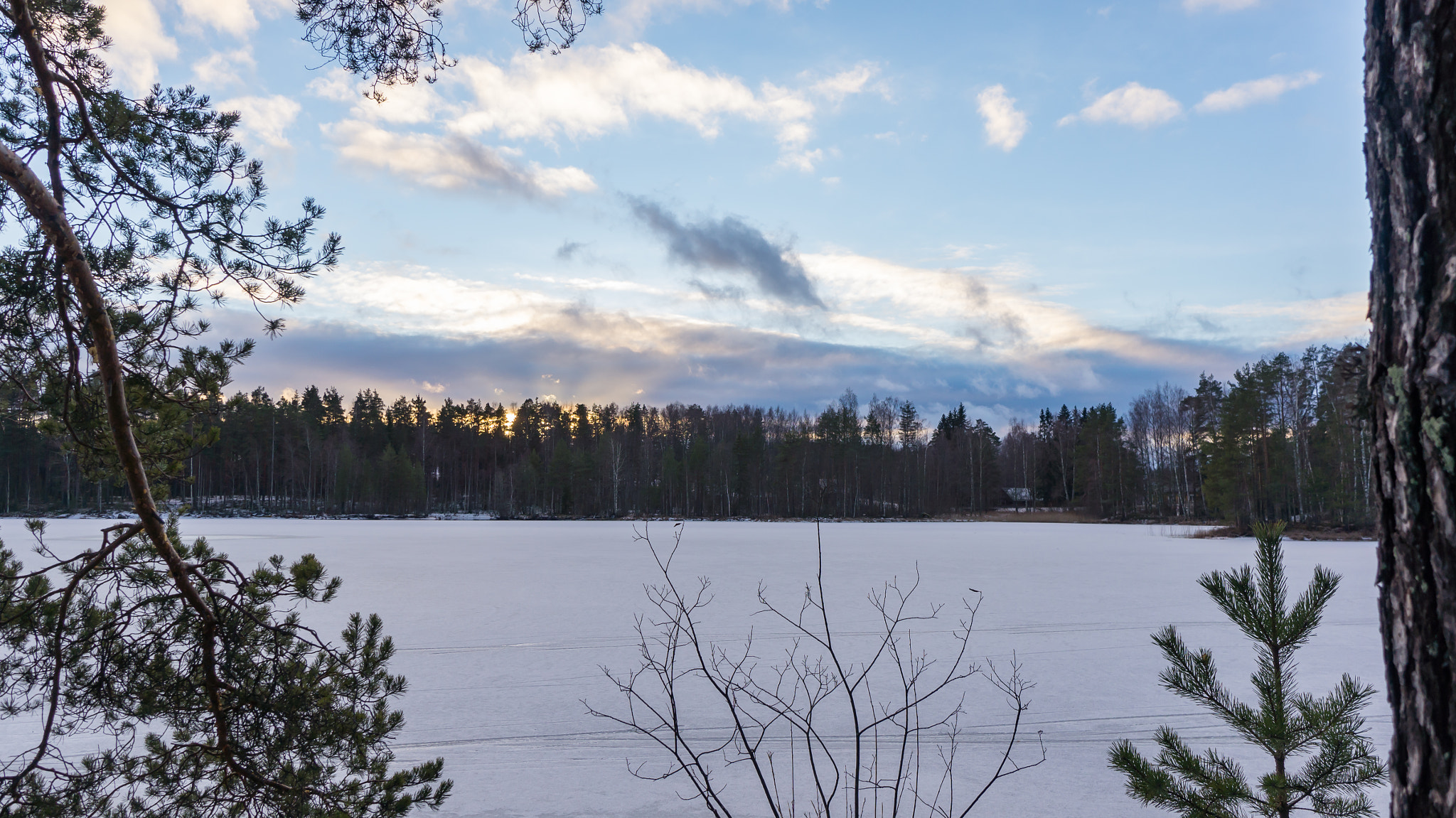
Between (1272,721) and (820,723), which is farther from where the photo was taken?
(820,723)

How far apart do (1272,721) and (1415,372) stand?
1.47m

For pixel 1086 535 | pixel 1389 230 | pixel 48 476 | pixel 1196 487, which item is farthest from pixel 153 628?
pixel 48 476

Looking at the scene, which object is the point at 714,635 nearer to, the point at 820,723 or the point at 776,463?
the point at 820,723

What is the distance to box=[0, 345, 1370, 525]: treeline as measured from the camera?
104 feet

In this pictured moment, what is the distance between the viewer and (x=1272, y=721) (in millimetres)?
1969

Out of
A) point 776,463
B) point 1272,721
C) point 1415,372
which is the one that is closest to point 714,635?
point 1272,721

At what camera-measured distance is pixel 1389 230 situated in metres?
0.94

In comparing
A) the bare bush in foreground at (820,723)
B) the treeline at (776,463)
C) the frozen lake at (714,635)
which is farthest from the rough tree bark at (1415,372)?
the treeline at (776,463)

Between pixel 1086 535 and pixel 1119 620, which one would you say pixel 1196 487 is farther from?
pixel 1119 620

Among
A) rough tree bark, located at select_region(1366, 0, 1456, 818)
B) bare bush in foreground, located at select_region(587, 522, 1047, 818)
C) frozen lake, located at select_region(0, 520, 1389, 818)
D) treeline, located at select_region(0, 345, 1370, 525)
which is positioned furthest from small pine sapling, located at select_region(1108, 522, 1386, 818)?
treeline, located at select_region(0, 345, 1370, 525)

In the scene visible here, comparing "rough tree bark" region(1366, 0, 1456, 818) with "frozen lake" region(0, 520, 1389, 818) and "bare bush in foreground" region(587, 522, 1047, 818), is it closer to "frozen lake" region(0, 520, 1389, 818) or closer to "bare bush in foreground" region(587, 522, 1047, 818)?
"bare bush in foreground" region(587, 522, 1047, 818)

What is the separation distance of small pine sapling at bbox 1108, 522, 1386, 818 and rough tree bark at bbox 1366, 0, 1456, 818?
1.01 metres

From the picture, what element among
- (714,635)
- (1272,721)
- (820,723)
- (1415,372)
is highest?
(1415,372)

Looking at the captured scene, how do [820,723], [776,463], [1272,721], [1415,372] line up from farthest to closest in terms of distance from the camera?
[776,463], [820,723], [1272,721], [1415,372]
